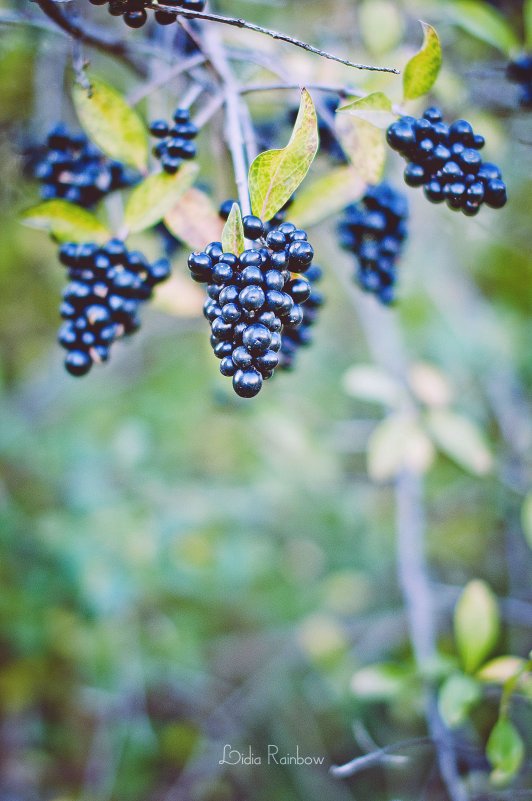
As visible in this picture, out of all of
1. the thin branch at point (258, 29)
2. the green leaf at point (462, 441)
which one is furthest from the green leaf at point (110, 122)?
the green leaf at point (462, 441)

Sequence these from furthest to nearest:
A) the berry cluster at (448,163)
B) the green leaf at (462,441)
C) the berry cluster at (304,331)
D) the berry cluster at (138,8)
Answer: the green leaf at (462,441)
the berry cluster at (304,331)
the berry cluster at (448,163)
the berry cluster at (138,8)

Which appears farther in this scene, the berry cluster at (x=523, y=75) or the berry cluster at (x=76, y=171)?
the berry cluster at (x=523, y=75)

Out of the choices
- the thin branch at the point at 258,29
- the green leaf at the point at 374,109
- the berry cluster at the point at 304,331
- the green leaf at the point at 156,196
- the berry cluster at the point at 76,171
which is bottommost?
the berry cluster at the point at 304,331

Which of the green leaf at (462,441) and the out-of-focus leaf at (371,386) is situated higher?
the out-of-focus leaf at (371,386)

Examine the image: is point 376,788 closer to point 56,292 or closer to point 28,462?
point 28,462

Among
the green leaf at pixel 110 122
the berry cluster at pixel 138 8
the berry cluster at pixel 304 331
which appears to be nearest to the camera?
the berry cluster at pixel 138 8

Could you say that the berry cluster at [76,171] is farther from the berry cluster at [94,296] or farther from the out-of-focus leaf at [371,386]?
the out-of-focus leaf at [371,386]

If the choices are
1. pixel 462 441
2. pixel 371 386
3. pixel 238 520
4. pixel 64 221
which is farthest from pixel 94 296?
pixel 238 520
